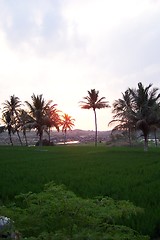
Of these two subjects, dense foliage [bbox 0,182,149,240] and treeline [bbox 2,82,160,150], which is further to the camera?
treeline [bbox 2,82,160,150]

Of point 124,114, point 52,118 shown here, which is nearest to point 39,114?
point 52,118

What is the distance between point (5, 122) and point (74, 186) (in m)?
Result: 53.1

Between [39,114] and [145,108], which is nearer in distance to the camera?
[145,108]

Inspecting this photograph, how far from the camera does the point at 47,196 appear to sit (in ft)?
13.9

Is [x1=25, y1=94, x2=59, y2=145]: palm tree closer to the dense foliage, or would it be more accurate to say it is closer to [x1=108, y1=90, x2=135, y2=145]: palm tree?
[x1=108, y1=90, x2=135, y2=145]: palm tree

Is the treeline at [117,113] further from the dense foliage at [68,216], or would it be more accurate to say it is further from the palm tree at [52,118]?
the dense foliage at [68,216]

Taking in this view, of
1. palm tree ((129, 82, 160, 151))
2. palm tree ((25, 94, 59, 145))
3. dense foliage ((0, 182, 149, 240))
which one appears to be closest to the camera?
dense foliage ((0, 182, 149, 240))

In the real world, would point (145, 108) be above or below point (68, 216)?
above

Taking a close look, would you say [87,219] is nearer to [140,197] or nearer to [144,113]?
[140,197]

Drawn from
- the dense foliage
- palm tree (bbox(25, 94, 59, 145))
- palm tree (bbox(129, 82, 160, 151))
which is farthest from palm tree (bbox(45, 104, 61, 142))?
the dense foliage

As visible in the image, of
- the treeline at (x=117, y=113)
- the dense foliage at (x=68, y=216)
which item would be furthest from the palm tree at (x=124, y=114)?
the dense foliage at (x=68, y=216)

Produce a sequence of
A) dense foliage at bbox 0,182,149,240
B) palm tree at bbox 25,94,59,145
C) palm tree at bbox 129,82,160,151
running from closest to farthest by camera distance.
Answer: dense foliage at bbox 0,182,149,240
palm tree at bbox 129,82,160,151
palm tree at bbox 25,94,59,145

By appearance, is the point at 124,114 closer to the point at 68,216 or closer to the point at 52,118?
the point at 52,118

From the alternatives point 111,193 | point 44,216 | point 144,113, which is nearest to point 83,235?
point 44,216
